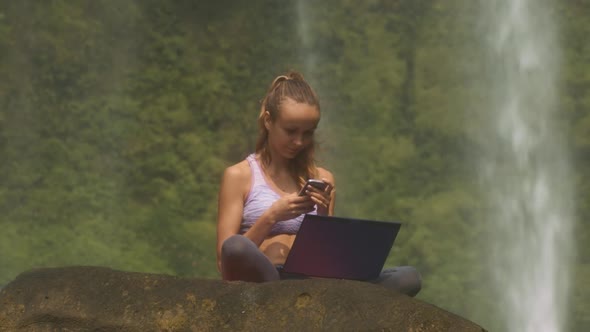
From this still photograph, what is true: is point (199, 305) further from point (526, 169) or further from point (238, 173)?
point (526, 169)

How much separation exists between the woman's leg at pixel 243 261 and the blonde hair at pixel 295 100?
48cm

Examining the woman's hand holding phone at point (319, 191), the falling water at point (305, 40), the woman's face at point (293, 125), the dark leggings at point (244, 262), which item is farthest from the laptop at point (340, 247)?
the falling water at point (305, 40)

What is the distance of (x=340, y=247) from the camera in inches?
99.8

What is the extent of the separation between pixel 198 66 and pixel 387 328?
663 centimetres

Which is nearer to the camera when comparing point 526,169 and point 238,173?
point 238,173

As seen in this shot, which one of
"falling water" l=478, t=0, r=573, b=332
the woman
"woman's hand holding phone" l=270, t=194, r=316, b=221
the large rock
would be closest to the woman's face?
the woman

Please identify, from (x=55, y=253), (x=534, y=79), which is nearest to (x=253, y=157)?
(x=55, y=253)

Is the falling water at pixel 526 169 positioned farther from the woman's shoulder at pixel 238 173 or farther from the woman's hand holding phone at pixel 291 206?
the woman's hand holding phone at pixel 291 206

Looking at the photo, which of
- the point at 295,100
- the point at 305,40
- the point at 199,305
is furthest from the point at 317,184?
the point at 305,40

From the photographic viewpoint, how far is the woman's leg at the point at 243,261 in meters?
2.59

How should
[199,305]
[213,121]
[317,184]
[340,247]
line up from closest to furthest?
[199,305] < [340,247] < [317,184] < [213,121]

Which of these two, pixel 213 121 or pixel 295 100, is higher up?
pixel 295 100

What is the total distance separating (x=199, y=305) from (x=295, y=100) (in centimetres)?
83

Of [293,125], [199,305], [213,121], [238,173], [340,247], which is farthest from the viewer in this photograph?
[213,121]
